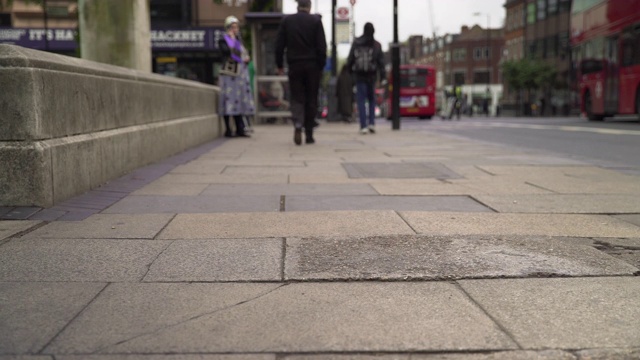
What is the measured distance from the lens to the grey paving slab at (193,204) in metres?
4.51

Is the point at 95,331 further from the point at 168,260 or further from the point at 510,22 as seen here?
the point at 510,22

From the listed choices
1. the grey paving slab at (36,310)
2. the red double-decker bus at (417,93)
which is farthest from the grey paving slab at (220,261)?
the red double-decker bus at (417,93)

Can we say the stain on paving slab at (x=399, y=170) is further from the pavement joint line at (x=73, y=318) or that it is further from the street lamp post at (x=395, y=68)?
the street lamp post at (x=395, y=68)

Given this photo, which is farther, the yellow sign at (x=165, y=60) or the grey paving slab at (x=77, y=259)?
the yellow sign at (x=165, y=60)

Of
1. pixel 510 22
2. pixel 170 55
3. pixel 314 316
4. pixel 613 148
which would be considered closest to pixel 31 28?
pixel 170 55

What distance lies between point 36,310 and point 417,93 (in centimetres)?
3488

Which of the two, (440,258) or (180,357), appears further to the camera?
(440,258)

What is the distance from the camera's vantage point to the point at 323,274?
2.93 metres

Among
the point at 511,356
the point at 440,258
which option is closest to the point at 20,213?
the point at 440,258

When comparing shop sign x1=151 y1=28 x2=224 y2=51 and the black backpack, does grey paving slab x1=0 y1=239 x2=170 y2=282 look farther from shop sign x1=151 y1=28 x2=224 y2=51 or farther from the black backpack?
shop sign x1=151 y1=28 x2=224 y2=51

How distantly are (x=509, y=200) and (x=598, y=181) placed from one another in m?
1.58

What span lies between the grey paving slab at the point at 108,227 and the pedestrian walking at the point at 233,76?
7.89 metres

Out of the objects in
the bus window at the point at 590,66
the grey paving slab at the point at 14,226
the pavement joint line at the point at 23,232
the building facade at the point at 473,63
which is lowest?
the pavement joint line at the point at 23,232

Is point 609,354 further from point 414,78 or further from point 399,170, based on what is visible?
point 414,78
